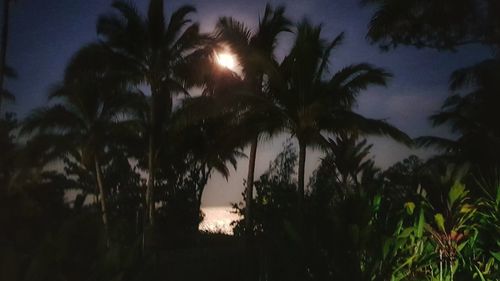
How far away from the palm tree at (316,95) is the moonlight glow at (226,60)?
1.72m

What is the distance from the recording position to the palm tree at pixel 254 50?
13.8 m

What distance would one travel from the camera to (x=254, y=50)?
14078 mm

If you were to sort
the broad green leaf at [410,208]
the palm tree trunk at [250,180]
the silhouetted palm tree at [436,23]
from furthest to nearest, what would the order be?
the palm tree trunk at [250,180] < the silhouetted palm tree at [436,23] < the broad green leaf at [410,208]

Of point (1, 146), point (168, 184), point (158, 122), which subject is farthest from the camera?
point (168, 184)

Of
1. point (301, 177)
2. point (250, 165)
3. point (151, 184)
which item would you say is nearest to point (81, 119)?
point (151, 184)

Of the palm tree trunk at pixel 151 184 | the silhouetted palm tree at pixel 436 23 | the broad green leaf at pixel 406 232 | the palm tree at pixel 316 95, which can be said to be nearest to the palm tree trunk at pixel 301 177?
Result: the palm tree at pixel 316 95

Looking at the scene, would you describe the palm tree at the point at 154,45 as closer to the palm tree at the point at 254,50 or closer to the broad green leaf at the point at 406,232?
the palm tree at the point at 254,50

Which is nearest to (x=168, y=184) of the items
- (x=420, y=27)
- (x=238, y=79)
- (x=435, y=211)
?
(x=238, y=79)

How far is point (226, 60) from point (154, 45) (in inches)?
157

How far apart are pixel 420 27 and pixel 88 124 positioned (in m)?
12.6

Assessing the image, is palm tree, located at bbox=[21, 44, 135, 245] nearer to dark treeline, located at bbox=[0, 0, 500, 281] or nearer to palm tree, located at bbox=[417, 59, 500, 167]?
dark treeline, located at bbox=[0, 0, 500, 281]

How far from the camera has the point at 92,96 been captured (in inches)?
803

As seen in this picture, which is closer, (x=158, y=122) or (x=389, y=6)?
(x=389, y=6)

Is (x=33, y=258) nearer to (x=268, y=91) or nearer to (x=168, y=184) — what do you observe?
(x=268, y=91)
